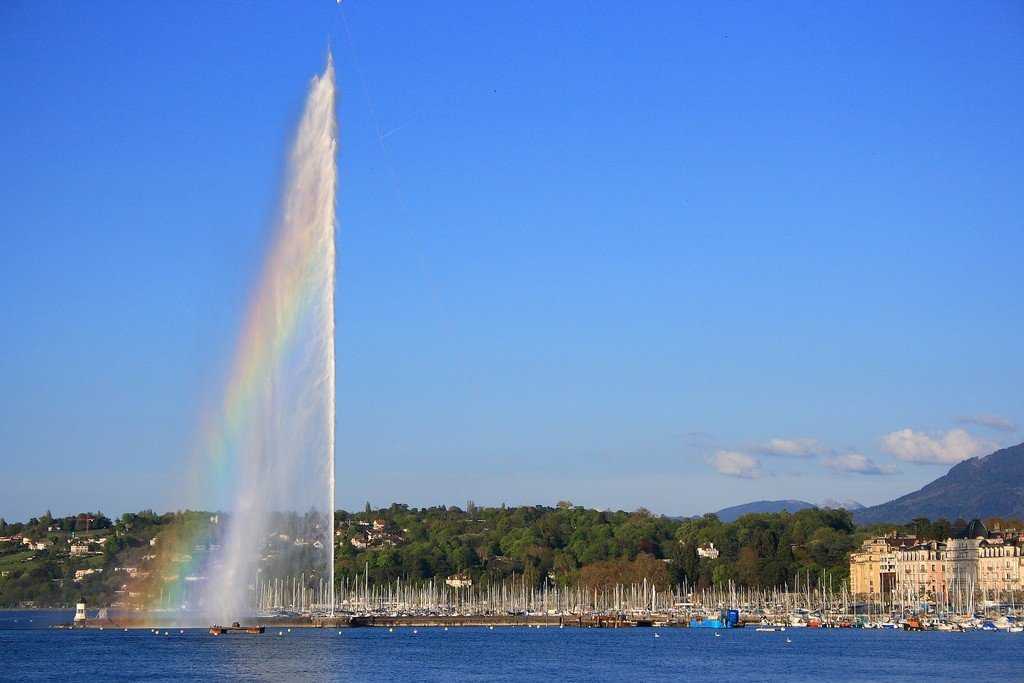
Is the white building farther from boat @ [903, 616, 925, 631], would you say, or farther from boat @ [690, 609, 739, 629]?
boat @ [903, 616, 925, 631]

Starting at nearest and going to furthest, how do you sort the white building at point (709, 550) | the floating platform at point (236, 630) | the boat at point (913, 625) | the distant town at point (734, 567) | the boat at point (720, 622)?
the floating platform at point (236, 630) → the boat at point (913, 625) → the boat at point (720, 622) → the distant town at point (734, 567) → the white building at point (709, 550)


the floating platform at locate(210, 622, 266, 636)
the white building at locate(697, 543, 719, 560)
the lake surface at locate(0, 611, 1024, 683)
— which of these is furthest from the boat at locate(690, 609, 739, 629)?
the white building at locate(697, 543, 719, 560)

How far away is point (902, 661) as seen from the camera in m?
83.8

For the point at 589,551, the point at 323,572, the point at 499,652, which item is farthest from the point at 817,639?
the point at 589,551

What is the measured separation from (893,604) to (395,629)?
48.3 metres

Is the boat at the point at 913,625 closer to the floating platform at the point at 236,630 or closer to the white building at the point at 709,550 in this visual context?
the floating platform at the point at 236,630

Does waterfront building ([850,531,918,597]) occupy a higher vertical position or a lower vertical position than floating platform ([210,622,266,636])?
higher

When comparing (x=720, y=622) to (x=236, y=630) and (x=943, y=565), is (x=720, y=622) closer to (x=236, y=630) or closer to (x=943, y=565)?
(x=943, y=565)

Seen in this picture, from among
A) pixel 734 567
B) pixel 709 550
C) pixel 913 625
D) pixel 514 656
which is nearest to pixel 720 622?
pixel 913 625

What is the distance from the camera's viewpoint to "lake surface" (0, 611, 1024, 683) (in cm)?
7400

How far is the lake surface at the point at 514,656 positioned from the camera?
74000 millimetres

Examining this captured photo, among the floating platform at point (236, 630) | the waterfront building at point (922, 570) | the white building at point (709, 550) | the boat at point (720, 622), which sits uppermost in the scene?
the white building at point (709, 550)

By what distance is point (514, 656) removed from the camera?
90812 mm

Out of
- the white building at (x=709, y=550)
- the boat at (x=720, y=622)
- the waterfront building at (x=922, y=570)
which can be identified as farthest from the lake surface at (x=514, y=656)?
the white building at (x=709, y=550)
